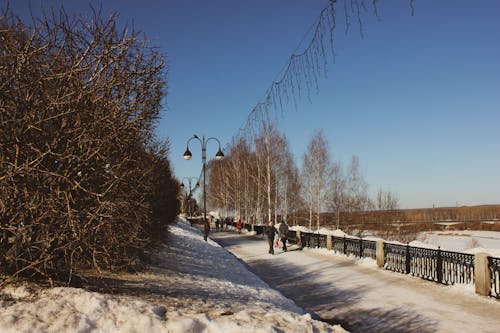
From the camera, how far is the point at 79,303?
517 cm

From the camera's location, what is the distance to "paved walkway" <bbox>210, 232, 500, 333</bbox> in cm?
747

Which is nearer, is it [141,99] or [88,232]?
[88,232]

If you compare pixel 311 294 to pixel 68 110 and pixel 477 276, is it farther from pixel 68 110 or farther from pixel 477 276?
pixel 68 110

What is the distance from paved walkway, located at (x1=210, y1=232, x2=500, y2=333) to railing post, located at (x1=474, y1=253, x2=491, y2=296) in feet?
0.72

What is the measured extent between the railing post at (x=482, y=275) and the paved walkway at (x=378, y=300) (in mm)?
219

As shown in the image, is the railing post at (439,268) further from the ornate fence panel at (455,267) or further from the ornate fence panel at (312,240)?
the ornate fence panel at (312,240)

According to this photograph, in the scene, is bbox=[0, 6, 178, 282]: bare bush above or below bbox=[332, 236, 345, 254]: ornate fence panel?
above

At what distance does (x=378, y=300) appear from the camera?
9.34 m

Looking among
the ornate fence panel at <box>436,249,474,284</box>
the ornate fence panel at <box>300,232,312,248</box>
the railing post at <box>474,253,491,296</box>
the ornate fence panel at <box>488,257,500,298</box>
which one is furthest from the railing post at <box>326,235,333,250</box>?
the ornate fence panel at <box>488,257,500,298</box>

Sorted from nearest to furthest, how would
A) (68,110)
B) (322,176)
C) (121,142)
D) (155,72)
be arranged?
(68,110) < (121,142) < (155,72) < (322,176)

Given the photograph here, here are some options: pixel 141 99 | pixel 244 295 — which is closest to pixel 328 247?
pixel 244 295

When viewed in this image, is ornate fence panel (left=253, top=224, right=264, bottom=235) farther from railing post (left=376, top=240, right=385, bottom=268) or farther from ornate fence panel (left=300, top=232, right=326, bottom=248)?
railing post (left=376, top=240, right=385, bottom=268)

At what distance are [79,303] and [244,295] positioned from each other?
3.92 m

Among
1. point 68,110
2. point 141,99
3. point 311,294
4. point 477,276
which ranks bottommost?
point 311,294
